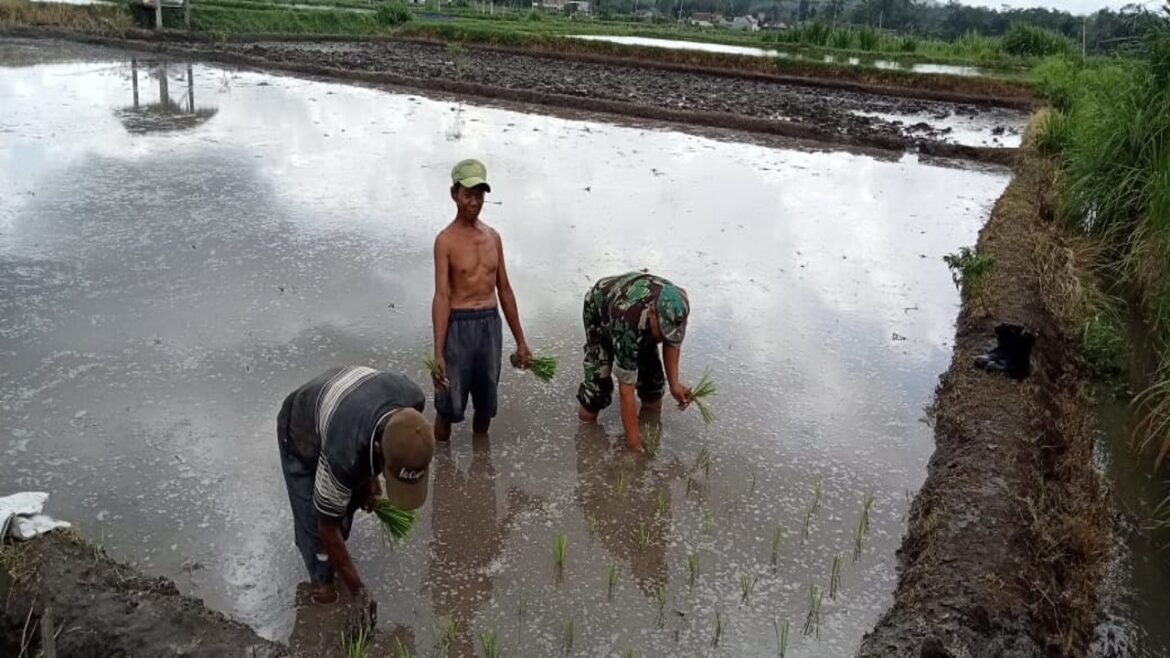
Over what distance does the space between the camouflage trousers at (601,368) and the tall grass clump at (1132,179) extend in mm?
3399

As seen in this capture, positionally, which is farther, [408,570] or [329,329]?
[329,329]

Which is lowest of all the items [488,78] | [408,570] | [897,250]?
[408,570]

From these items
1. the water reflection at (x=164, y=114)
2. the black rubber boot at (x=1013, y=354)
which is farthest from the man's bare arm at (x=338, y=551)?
the water reflection at (x=164, y=114)

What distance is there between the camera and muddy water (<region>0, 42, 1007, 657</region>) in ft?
10.3

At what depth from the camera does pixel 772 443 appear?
4.20 m

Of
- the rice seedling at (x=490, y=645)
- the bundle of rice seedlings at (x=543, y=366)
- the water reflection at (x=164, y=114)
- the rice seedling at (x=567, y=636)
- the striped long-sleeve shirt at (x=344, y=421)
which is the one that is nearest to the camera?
the striped long-sleeve shirt at (x=344, y=421)

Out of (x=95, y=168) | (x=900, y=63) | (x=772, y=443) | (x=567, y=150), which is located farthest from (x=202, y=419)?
(x=900, y=63)

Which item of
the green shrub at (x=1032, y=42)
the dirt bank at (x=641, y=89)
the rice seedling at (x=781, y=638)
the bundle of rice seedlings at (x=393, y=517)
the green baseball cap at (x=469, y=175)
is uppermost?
the green shrub at (x=1032, y=42)

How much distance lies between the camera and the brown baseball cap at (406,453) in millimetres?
2355

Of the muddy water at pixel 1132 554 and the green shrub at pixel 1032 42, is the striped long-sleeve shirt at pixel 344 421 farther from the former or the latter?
the green shrub at pixel 1032 42

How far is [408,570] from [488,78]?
14.6m

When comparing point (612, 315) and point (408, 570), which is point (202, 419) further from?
point (612, 315)

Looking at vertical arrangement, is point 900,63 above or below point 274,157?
above

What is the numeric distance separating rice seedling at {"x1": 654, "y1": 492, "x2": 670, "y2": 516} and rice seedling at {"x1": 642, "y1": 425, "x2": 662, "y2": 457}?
397mm
